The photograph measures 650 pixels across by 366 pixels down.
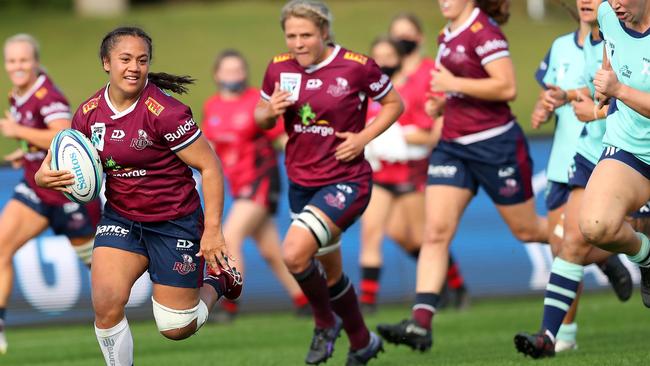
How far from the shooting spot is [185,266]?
22.9 feet

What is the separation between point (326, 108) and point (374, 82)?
0.38 m

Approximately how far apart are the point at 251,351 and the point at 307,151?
2.03m

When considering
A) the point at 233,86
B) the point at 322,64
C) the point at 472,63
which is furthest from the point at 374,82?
the point at 233,86

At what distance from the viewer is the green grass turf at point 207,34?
95.0 feet

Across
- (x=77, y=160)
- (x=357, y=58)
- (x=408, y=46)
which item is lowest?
(x=408, y=46)

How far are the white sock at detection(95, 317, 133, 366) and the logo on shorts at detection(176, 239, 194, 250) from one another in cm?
52

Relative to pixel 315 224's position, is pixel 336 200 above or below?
above

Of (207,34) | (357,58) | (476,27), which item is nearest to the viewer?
(357,58)

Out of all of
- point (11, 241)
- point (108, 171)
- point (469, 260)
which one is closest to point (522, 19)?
point (469, 260)

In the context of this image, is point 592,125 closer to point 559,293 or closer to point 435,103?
point 559,293

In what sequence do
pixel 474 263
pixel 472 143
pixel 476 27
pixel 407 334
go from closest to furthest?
pixel 407 334
pixel 476 27
pixel 472 143
pixel 474 263

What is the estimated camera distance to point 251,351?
369 inches

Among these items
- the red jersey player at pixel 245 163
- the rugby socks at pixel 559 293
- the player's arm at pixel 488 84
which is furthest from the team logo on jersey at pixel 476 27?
the red jersey player at pixel 245 163

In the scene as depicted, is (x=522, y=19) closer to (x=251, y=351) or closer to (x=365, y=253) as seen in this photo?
(x=365, y=253)
